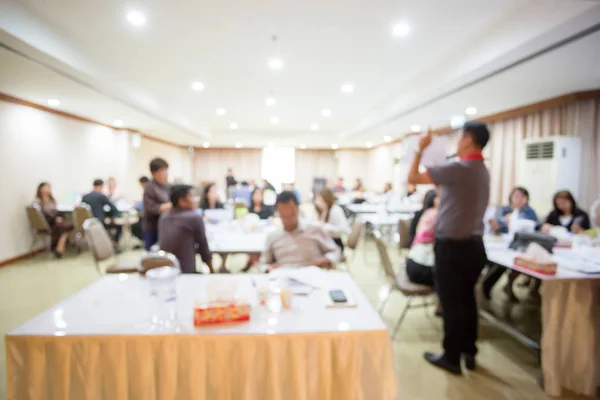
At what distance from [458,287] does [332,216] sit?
193cm

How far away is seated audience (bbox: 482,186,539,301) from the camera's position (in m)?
3.83

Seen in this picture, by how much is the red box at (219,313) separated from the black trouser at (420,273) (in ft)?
5.96

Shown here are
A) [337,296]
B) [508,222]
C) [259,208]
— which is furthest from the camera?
[259,208]

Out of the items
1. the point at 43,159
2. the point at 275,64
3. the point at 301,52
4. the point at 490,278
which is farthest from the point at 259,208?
the point at 43,159

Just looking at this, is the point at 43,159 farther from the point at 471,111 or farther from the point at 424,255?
the point at 471,111

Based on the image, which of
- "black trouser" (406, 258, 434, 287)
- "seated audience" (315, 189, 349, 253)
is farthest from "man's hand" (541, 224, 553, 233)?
"seated audience" (315, 189, 349, 253)

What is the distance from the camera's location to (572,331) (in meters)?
2.15

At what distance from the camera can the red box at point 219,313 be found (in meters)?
1.43

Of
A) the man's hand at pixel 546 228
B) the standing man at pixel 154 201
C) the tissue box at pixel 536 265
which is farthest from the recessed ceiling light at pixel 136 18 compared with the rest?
the man's hand at pixel 546 228

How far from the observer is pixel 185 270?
2.74m

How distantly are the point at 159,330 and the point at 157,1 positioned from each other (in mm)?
2763

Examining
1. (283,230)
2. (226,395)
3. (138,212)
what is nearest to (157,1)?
(283,230)

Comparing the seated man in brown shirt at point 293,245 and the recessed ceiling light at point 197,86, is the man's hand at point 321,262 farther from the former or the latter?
the recessed ceiling light at point 197,86

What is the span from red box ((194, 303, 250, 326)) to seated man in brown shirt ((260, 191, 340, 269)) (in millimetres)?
1004
